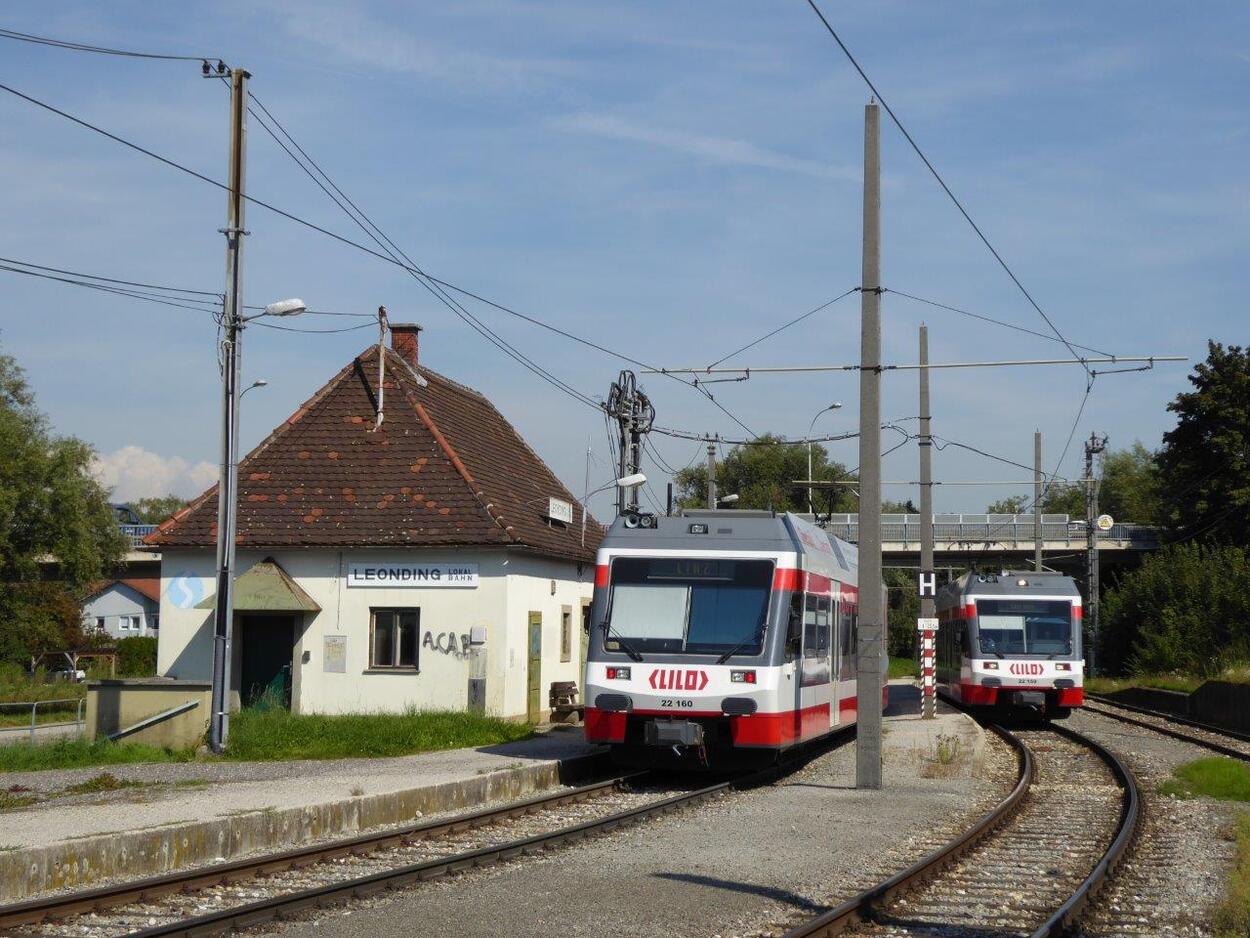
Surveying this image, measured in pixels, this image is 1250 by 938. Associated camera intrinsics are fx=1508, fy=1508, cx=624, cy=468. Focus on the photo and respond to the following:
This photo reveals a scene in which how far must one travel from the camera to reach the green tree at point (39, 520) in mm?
55500

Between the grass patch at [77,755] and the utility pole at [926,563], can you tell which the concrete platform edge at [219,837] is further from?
the utility pole at [926,563]

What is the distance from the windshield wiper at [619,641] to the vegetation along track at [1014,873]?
13.8 ft

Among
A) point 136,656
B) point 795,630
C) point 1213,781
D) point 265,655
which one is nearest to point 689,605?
point 795,630

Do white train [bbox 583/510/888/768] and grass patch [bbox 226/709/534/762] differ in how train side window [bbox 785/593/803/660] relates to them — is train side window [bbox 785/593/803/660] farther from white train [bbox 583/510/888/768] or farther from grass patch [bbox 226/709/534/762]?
grass patch [bbox 226/709/534/762]

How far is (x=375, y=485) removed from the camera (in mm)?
27938

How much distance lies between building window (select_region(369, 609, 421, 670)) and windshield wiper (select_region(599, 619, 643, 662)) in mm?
10006

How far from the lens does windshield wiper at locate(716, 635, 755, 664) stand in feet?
54.2

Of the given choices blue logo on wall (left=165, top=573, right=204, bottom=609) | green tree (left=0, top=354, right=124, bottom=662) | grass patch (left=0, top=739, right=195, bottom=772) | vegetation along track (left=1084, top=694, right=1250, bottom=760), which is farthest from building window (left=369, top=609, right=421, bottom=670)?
green tree (left=0, top=354, right=124, bottom=662)

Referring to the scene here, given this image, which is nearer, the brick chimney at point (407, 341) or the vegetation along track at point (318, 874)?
the vegetation along track at point (318, 874)

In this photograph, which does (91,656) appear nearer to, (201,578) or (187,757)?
(201,578)

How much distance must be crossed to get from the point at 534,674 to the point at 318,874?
56.8ft

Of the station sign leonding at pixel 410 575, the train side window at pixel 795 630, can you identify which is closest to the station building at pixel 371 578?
the station sign leonding at pixel 410 575

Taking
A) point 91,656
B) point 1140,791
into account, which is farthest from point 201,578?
point 91,656

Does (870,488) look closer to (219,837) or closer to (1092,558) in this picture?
(219,837)
